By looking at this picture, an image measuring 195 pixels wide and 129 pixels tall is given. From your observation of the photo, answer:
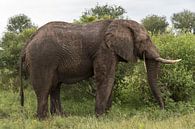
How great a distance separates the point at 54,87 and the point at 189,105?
3.67 meters

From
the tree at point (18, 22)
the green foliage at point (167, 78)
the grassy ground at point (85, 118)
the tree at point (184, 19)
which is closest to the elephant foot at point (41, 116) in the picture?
the grassy ground at point (85, 118)

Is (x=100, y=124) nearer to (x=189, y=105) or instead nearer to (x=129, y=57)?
(x=129, y=57)

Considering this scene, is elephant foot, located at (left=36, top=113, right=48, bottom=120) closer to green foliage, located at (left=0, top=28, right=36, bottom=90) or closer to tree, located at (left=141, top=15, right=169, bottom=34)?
green foliage, located at (left=0, top=28, right=36, bottom=90)

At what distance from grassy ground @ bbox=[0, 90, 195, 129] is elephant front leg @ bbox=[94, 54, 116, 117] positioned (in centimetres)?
29

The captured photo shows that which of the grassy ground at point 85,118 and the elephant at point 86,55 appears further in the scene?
the elephant at point 86,55

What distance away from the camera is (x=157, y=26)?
5406 centimetres

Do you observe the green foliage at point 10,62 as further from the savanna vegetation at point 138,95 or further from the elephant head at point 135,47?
the elephant head at point 135,47

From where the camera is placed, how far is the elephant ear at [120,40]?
12.5 metres

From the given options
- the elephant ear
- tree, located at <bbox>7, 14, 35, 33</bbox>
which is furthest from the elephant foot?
tree, located at <bbox>7, 14, 35, 33</bbox>

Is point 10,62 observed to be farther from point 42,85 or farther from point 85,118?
point 85,118

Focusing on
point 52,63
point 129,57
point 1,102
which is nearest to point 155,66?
point 129,57

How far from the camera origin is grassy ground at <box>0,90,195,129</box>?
33.0ft

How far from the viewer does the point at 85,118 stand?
11.5 m

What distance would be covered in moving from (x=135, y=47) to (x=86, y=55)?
133 cm
